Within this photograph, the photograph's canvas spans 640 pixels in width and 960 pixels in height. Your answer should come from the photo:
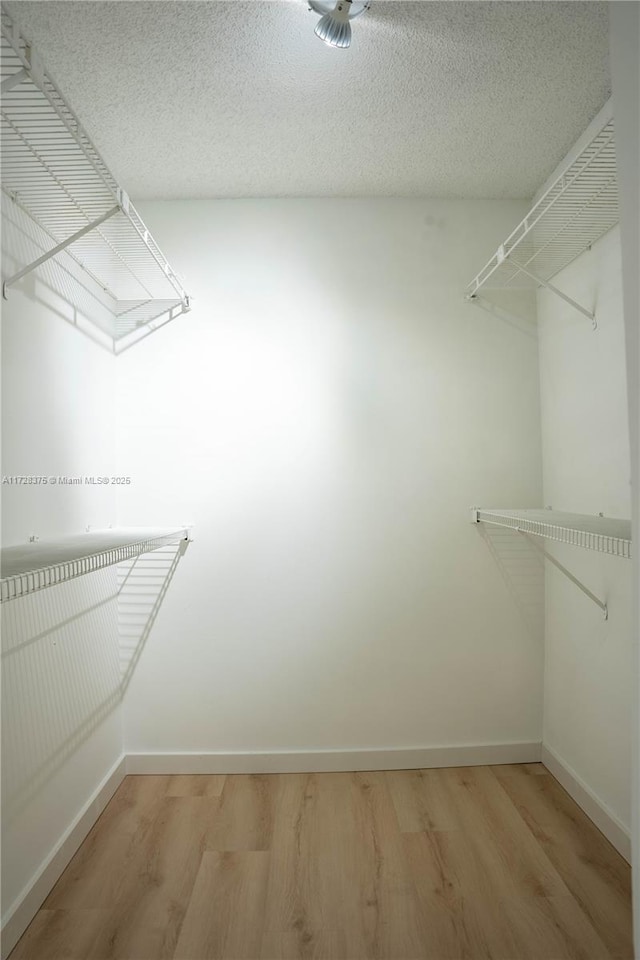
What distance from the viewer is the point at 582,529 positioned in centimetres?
160

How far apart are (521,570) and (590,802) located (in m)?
0.86

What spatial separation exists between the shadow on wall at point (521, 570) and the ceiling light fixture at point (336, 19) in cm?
176

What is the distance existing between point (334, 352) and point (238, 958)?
6.62 feet

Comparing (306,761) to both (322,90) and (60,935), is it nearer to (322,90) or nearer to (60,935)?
(60,935)

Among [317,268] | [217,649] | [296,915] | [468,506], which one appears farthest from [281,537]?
[296,915]

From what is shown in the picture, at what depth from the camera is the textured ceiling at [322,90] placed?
1574mm

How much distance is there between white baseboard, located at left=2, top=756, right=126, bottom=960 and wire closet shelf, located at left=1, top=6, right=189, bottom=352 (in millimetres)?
1594

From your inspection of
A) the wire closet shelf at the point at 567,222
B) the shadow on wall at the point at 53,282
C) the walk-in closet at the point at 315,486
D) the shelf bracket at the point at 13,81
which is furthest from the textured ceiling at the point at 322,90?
the shelf bracket at the point at 13,81

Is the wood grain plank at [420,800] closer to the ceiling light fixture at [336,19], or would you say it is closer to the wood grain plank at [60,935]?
the wood grain plank at [60,935]

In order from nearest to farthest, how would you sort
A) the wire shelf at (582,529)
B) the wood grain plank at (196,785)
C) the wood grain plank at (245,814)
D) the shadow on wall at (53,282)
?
the wire shelf at (582,529), the shadow on wall at (53,282), the wood grain plank at (245,814), the wood grain plank at (196,785)

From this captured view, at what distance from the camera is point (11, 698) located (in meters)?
1.58

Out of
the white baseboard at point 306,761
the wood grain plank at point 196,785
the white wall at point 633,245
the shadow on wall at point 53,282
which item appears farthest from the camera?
the white baseboard at point 306,761

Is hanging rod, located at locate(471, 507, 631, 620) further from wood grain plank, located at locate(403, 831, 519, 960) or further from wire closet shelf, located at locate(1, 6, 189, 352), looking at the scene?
wire closet shelf, located at locate(1, 6, 189, 352)

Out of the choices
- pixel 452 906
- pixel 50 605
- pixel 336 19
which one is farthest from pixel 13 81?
pixel 452 906
